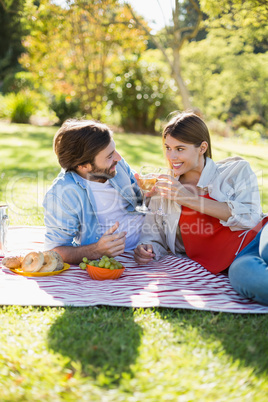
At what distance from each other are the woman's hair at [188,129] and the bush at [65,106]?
38.5 feet

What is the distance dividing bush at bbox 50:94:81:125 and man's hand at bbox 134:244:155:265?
11788mm

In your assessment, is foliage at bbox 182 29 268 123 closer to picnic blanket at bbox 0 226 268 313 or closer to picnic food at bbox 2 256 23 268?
picnic blanket at bbox 0 226 268 313

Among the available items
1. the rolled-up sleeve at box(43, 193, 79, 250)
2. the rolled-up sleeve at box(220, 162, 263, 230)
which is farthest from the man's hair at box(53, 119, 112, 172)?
the rolled-up sleeve at box(220, 162, 263, 230)

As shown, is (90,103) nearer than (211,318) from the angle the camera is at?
No

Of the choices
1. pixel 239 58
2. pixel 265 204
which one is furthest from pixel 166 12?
pixel 239 58

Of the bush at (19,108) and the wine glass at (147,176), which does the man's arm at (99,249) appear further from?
the bush at (19,108)

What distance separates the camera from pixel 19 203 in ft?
20.1

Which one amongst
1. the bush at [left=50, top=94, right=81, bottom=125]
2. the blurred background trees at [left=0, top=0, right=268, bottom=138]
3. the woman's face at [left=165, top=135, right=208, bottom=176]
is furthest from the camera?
the bush at [left=50, top=94, right=81, bottom=125]

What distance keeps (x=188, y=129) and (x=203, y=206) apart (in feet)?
2.15

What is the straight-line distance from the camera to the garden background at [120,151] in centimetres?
197

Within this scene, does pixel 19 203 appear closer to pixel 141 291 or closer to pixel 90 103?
pixel 141 291

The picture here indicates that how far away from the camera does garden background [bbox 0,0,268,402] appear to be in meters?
1.97

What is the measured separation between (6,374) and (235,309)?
1.45m

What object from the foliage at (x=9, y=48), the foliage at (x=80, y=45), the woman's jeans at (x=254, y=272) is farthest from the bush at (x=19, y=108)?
the woman's jeans at (x=254, y=272)
